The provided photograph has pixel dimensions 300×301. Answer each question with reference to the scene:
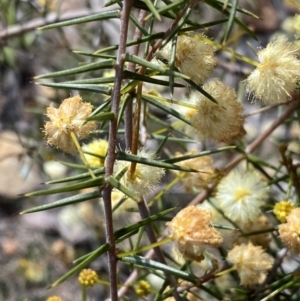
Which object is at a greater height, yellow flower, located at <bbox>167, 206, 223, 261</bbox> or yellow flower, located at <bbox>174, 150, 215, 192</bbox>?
yellow flower, located at <bbox>174, 150, 215, 192</bbox>

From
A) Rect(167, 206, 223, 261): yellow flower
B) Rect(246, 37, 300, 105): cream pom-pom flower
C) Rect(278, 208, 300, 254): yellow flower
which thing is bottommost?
Rect(167, 206, 223, 261): yellow flower

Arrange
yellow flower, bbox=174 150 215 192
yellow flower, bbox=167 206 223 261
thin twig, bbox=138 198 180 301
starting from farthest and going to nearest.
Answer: yellow flower, bbox=174 150 215 192 → thin twig, bbox=138 198 180 301 → yellow flower, bbox=167 206 223 261

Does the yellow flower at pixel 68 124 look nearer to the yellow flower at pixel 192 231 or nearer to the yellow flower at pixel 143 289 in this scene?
the yellow flower at pixel 192 231

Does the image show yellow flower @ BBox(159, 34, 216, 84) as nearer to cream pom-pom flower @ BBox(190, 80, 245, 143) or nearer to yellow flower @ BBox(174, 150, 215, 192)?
cream pom-pom flower @ BBox(190, 80, 245, 143)

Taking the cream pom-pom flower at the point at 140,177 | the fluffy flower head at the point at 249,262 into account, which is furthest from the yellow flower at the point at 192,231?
the fluffy flower head at the point at 249,262

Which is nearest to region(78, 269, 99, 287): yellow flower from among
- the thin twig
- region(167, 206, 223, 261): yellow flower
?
the thin twig

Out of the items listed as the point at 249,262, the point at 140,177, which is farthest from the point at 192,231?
the point at 249,262
